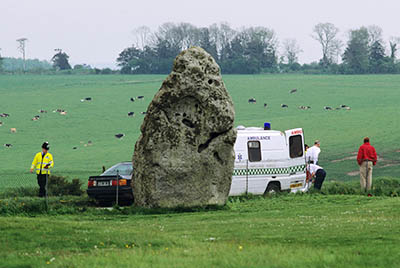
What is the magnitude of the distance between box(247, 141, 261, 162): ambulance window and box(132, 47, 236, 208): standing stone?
5.14 m

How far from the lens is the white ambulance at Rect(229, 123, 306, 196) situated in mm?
26062

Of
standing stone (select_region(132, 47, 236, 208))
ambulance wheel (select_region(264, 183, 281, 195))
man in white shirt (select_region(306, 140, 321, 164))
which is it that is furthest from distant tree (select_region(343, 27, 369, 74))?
standing stone (select_region(132, 47, 236, 208))

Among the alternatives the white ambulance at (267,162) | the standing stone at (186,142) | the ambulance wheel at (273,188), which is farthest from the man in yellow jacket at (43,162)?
the ambulance wheel at (273,188)

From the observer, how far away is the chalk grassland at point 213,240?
1080 cm

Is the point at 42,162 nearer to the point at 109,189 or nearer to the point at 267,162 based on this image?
the point at 109,189

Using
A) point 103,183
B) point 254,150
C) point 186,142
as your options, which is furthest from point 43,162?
point 254,150

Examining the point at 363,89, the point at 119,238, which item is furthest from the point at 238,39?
the point at 119,238

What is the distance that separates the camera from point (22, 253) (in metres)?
11.9

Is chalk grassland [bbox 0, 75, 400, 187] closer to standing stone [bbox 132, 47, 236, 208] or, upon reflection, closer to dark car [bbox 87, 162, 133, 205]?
dark car [bbox 87, 162, 133, 205]

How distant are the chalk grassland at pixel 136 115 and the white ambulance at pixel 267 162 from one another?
1018 cm

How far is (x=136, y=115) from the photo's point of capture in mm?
91688

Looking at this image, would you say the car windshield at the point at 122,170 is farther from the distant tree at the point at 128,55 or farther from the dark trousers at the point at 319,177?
the distant tree at the point at 128,55

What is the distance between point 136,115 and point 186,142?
2816 inches

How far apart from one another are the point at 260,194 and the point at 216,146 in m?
6.15
